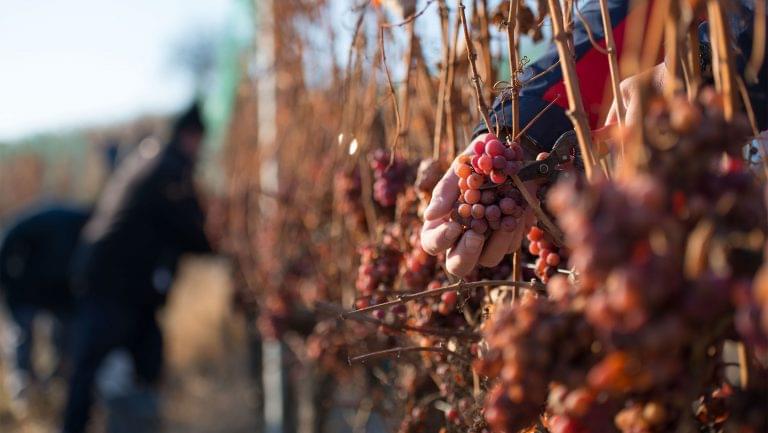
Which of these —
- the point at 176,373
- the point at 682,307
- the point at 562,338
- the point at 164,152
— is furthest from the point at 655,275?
the point at 176,373

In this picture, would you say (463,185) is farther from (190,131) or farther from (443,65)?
(190,131)

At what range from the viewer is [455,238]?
128 cm

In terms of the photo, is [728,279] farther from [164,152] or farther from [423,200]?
[164,152]

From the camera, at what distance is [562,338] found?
0.80m

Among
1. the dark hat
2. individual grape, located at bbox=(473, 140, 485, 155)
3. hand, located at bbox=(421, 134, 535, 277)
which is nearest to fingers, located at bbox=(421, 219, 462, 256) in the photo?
hand, located at bbox=(421, 134, 535, 277)

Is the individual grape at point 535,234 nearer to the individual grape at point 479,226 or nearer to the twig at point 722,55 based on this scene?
the individual grape at point 479,226

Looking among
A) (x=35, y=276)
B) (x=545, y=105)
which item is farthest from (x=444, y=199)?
(x=35, y=276)

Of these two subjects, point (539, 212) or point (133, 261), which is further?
point (133, 261)

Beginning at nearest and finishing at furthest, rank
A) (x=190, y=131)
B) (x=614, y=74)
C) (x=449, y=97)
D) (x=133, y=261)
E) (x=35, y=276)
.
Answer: (x=614, y=74) → (x=449, y=97) → (x=133, y=261) → (x=190, y=131) → (x=35, y=276)

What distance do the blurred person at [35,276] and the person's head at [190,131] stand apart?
114 centimetres

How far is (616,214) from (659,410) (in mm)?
201

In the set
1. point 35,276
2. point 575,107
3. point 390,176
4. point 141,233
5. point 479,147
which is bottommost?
point 35,276

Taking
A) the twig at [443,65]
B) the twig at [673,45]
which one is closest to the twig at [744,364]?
the twig at [673,45]

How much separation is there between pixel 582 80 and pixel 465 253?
44 cm
